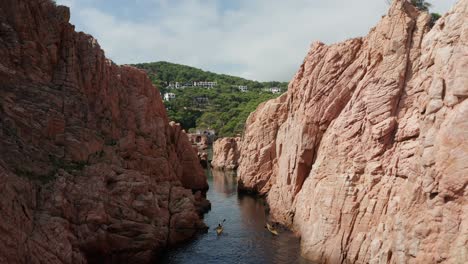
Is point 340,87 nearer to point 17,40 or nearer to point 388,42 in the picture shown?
point 388,42

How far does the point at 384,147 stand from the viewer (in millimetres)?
33250

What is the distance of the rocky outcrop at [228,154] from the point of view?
98250 millimetres

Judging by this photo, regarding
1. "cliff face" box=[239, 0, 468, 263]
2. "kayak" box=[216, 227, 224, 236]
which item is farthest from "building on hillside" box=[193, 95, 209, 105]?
"kayak" box=[216, 227, 224, 236]

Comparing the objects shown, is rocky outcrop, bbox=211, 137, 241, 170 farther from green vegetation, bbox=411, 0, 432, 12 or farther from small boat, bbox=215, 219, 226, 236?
green vegetation, bbox=411, 0, 432, 12

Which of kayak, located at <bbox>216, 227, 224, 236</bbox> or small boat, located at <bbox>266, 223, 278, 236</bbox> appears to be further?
kayak, located at <bbox>216, 227, 224, 236</bbox>

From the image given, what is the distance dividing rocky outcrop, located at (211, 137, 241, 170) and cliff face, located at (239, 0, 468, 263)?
4561 cm

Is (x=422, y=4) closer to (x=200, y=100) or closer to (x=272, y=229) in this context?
(x=272, y=229)

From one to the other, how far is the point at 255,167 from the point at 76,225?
3896 centimetres

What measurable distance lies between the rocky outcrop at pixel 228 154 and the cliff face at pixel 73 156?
151 ft

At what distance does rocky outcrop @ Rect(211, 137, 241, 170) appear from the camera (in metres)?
98.2

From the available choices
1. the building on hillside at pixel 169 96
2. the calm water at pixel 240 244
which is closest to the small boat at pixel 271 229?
the calm water at pixel 240 244

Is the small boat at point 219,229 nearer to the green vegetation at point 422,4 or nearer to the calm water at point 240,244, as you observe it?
the calm water at point 240,244

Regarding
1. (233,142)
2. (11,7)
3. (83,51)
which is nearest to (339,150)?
(83,51)

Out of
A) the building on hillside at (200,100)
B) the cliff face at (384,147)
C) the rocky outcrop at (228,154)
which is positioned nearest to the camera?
the cliff face at (384,147)
